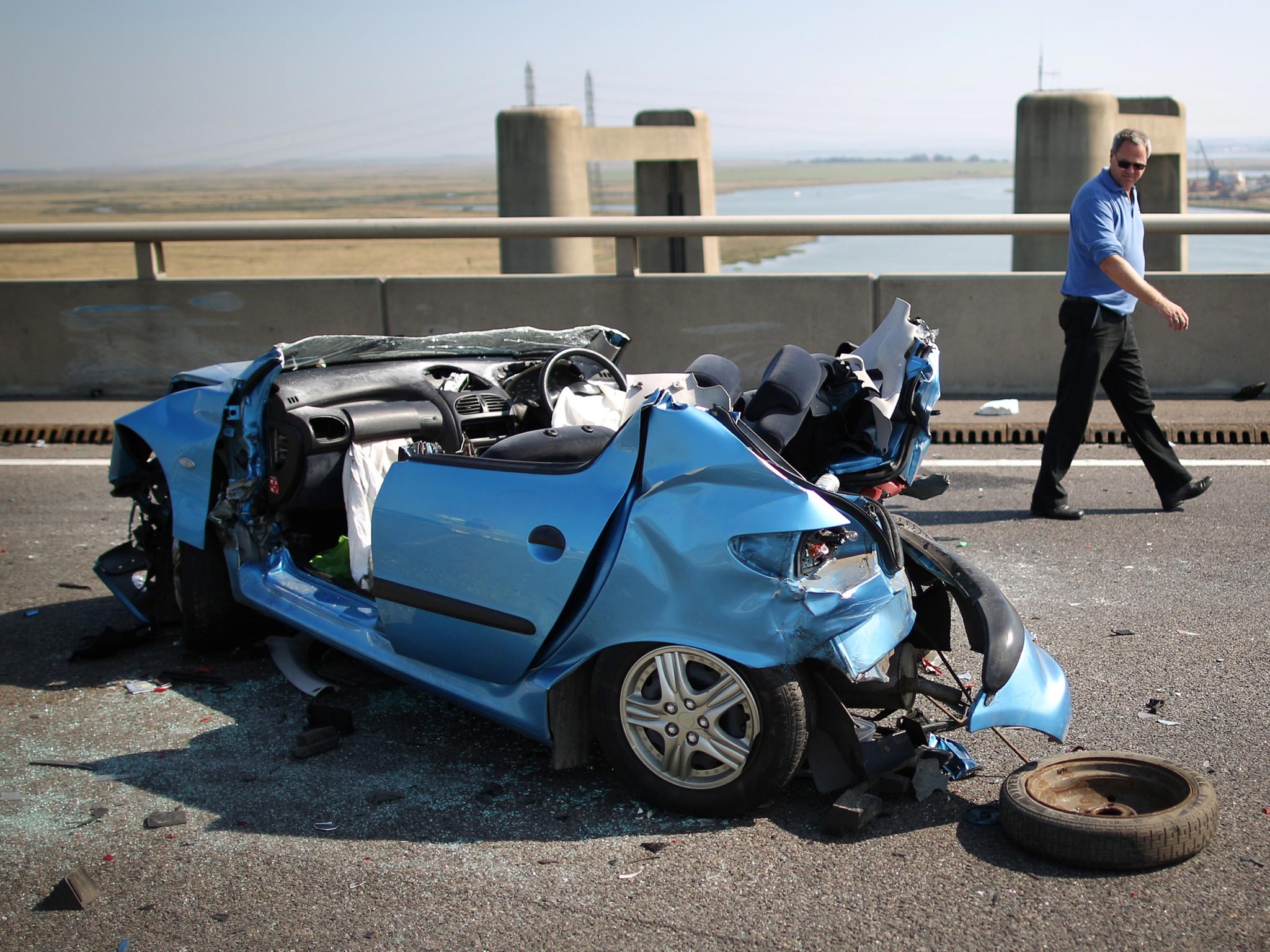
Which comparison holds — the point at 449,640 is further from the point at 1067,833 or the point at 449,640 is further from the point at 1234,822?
the point at 1234,822

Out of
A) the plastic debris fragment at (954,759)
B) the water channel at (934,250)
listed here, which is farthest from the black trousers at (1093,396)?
the plastic debris fragment at (954,759)

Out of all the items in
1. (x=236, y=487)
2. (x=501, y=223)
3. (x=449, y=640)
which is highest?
(x=501, y=223)

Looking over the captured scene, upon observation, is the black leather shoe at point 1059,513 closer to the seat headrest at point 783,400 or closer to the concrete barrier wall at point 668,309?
the concrete barrier wall at point 668,309

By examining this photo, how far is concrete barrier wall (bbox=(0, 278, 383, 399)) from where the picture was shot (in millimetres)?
10602

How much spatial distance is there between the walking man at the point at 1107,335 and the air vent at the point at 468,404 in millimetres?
3512

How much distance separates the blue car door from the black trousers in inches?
167

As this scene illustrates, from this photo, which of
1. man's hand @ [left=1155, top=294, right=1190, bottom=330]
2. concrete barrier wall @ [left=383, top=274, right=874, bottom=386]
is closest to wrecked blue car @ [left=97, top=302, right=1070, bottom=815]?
man's hand @ [left=1155, top=294, right=1190, bottom=330]

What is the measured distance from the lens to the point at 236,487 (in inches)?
200

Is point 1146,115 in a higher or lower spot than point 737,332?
higher

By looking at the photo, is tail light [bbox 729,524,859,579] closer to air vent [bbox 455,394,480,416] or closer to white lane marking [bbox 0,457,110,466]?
air vent [bbox 455,394,480,416]

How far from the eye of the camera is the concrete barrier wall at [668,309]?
10070 mm

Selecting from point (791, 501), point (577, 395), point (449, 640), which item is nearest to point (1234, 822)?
point (791, 501)

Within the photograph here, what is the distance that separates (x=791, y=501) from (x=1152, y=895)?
4.64 ft

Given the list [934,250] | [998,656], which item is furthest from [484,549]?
[934,250]
